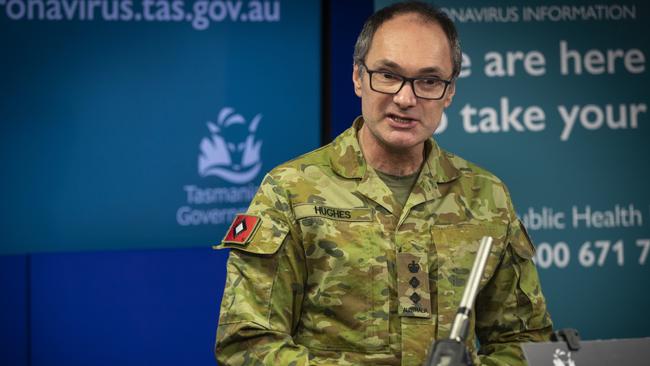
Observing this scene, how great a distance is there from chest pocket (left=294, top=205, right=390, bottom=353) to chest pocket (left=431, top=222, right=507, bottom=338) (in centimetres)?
11

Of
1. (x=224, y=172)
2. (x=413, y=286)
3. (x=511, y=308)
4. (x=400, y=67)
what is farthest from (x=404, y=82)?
(x=224, y=172)

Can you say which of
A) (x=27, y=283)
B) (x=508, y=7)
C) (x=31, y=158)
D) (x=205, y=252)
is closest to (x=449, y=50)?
(x=508, y=7)

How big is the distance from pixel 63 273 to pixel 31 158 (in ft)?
1.93

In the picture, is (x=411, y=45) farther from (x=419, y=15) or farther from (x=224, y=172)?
(x=224, y=172)

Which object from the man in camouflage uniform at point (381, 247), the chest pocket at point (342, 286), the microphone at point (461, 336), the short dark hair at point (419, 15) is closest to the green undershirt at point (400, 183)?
the man in camouflage uniform at point (381, 247)

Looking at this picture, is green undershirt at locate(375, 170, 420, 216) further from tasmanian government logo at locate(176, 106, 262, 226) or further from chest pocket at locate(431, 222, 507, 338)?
tasmanian government logo at locate(176, 106, 262, 226)

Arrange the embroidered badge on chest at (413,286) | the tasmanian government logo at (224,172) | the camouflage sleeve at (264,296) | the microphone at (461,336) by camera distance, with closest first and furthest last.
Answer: the microphone at (461,336)
the camouflage sleeve at (264,296)
the embroidered badge on chest at (413,286)
the tasmanian government logo at (224,172)

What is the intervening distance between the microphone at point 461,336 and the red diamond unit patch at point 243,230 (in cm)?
53

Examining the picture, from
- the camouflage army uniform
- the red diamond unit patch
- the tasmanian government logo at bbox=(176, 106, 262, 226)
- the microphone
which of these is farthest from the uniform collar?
the tasmanian government logo at bbox=(176, 106, 262, 226)

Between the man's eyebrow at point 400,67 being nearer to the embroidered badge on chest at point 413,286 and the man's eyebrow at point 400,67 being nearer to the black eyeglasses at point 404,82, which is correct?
the black eyeglasses at point 404,82

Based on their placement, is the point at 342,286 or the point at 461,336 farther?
the point at 342,286

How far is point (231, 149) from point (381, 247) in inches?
76.3

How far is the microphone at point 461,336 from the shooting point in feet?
4.02

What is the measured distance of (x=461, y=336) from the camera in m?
1.25
